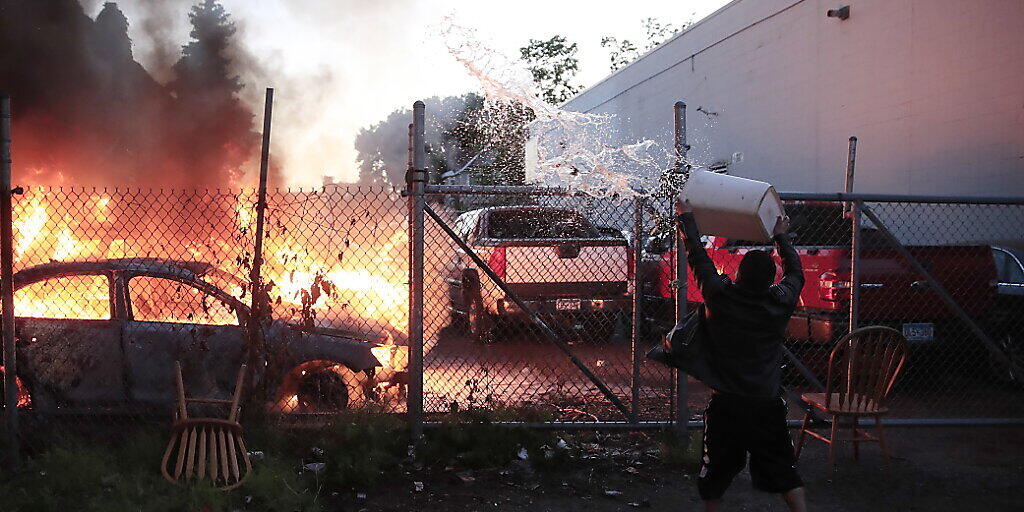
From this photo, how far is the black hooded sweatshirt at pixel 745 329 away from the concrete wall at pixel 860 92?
26.5 feet

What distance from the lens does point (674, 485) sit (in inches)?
181

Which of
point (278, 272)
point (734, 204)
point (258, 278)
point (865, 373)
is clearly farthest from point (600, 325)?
point (734, 204)

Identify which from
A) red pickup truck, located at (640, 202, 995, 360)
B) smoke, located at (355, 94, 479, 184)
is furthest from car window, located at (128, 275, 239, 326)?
smoke, located at (355, 94, 479, 184)

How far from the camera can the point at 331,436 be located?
4.89 metres

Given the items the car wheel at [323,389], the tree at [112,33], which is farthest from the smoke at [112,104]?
the car wheel at [323,389]

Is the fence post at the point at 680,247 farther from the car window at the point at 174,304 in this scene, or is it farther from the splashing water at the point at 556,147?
the car window at the point at 174,304

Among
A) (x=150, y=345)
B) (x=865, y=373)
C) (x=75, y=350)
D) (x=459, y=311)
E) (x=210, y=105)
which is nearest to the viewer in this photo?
(x=865, y=373)

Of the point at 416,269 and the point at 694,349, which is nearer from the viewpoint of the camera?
the point at 694,349

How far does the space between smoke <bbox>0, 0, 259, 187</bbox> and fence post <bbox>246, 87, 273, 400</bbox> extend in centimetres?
1050

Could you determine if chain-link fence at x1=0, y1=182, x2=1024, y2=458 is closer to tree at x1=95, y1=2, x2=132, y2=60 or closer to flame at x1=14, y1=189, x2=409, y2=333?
flame at x1=14, y1=189, x2=409, y2=333

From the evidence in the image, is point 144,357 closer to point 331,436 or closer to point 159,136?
point 331,436

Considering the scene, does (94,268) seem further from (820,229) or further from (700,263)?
(820,229)

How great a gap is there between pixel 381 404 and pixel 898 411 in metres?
4.61

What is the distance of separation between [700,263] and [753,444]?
88 centimetres
